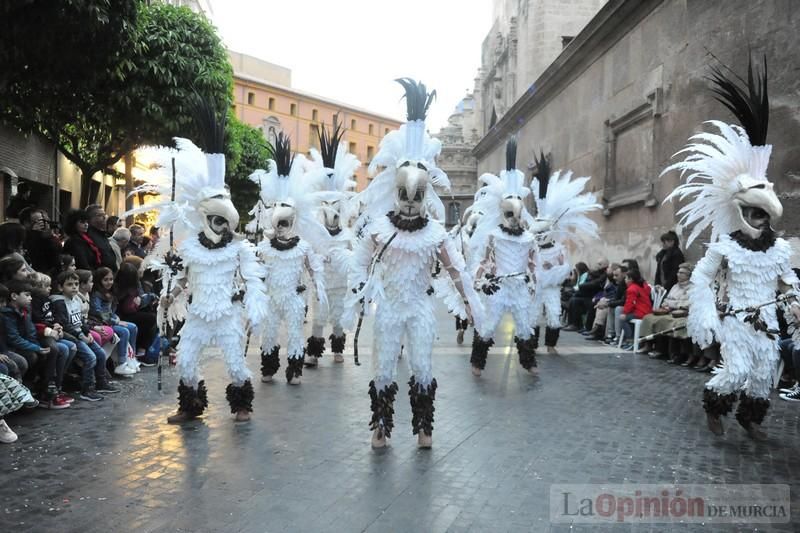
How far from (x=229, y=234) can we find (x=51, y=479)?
8.60 ft

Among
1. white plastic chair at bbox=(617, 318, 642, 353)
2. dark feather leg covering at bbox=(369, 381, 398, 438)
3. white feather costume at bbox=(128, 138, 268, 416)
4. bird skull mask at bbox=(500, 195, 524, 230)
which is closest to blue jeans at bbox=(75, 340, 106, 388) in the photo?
white feather costume at bbox=(128, 138, 268, 416)

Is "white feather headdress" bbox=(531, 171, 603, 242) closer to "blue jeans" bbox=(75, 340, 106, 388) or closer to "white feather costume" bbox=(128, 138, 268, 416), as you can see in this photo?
"white feather costume" bbox=(128, 138, 268, 416)

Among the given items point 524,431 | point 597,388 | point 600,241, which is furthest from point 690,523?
point 600,241

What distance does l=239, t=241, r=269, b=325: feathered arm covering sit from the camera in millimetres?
6344

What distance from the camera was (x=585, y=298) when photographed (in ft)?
48.3

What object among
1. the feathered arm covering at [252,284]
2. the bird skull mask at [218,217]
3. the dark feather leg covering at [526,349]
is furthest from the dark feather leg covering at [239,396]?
the dark feather leg covering at [526,349]

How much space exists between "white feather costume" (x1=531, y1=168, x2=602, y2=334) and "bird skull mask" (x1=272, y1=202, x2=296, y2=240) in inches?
164

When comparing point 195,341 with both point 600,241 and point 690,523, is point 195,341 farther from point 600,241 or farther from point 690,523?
point 600,241

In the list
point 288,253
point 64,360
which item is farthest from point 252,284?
point 64,360

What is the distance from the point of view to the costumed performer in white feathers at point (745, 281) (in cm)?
580

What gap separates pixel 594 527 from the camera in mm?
4035

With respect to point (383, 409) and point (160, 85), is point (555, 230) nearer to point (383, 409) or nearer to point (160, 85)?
point (383, 409)

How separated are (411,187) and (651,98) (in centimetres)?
1070

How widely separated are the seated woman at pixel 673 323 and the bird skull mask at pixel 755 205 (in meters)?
3.98
